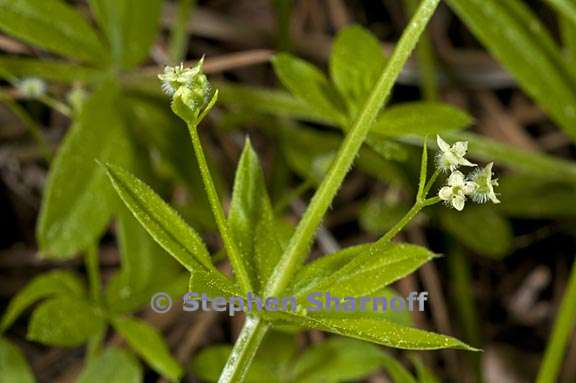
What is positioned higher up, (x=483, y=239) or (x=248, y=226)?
(x=483, y=239)

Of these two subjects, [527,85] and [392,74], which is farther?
[527,85]

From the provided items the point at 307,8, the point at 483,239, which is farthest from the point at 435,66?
the point at 483,239

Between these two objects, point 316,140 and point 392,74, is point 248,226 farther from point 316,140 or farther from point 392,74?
point 316,140

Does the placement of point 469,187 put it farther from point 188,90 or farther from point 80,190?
point 80,190

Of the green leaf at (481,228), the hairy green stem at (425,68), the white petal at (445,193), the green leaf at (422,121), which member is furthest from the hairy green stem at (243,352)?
the hairy green stem at (425,68)

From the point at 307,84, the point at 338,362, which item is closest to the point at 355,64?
the point at 307,84

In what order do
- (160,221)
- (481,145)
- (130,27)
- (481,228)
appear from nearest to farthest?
(160,221) → (130,27) → (481,145) → (481,228)
